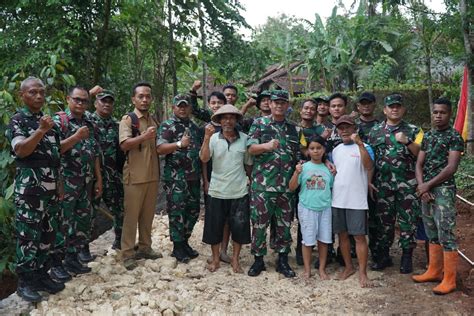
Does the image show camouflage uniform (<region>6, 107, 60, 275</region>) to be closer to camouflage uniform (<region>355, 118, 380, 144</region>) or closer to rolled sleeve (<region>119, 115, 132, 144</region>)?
rolled sleeve (<region>119, 115, 132, 144</region>)

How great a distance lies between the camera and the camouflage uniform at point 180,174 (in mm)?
4605

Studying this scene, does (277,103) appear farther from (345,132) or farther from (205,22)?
(205,22)

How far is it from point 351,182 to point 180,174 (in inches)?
71.5

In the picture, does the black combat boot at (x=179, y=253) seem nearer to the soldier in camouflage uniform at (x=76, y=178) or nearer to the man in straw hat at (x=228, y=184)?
the man in straw hat at (x=228, y=184)

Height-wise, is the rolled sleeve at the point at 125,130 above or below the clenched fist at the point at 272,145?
above

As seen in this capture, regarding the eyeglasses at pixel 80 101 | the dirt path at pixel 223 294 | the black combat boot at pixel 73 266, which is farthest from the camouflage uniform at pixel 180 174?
the black combat boot at pixel 73 266

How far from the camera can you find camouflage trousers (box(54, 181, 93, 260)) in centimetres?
390

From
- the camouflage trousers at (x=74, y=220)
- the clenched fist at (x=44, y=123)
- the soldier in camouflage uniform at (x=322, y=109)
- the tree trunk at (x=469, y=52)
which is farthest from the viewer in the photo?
the tree trunk at (x=469, y=52)

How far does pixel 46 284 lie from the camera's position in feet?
11.8

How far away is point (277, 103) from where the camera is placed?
4.37m

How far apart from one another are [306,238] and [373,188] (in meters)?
0.90

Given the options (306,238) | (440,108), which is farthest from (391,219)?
(440,108)

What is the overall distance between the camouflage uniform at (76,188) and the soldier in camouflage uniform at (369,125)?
9.46 feet

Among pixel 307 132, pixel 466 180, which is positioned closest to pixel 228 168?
pixel 307 132
